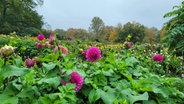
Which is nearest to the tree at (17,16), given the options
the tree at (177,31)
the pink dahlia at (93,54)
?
the tree at (177,31)

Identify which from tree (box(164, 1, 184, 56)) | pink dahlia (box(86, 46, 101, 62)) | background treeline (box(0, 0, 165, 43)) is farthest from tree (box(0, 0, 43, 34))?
pink dahlia (box(86, 46, 101, 62))

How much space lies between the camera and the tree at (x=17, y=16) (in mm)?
36438

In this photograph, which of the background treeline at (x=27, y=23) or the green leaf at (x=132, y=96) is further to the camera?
the background treeline at (x=27, y=23)

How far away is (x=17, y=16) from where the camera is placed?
37844 mm

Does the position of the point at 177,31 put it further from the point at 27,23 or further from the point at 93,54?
the point at 27,23

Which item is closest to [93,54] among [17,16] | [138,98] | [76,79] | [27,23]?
[76,79]

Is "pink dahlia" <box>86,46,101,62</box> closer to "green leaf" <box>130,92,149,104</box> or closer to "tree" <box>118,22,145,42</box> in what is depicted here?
"green leaf" <box>130,92,149,104</box>

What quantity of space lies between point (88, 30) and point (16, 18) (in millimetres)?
21032

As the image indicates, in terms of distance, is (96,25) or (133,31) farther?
(96,25)

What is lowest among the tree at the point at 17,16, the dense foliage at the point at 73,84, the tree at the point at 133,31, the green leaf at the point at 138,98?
the green leaf at the point at 138,98

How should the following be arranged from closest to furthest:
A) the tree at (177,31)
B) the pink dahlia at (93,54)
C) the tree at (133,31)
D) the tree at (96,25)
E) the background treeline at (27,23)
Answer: the pink dahlia at (93,54) → the tree at (177,31) → the background treeline at (27,23) → the tree at (133,31) → the tree at (96,25)

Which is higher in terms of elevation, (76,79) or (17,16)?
(17,16)

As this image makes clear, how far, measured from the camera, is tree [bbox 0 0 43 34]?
120ft

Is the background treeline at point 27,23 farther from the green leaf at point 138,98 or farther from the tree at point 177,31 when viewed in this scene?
the green leaf at point 138,98
